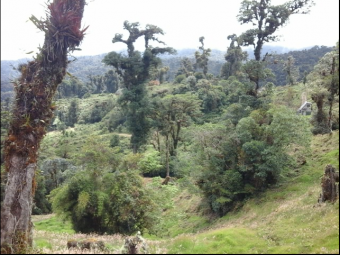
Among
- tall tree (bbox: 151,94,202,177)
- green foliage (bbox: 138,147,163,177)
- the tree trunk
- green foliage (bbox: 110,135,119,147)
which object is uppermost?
tall tree (bbox: 151,94,202,177)

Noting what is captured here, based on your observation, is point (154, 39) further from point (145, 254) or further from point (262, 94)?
point (145, 254)

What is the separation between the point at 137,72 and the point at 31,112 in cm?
3056

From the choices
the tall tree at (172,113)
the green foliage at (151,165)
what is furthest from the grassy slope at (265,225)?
the tall tree at (172,113)

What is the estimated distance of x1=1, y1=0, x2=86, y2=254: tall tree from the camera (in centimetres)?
828

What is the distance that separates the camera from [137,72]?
39.0 metres

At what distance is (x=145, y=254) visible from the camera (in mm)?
7758

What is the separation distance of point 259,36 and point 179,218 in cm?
1684

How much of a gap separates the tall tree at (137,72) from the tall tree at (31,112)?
2791 centimetres

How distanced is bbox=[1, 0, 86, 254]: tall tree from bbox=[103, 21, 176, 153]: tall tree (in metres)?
27.9

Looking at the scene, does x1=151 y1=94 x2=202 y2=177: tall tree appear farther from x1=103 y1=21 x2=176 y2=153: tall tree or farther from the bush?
the bush

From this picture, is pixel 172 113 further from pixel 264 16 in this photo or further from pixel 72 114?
pixel 72 114

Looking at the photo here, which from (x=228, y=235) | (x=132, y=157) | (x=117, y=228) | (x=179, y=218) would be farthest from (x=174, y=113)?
(x=228, y=235)

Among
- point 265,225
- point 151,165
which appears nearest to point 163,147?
point 151,165

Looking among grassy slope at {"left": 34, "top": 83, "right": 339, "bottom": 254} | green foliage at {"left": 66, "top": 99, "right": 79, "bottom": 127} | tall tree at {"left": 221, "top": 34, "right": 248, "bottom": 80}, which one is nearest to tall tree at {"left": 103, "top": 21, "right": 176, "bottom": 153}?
grassy slope at {"left": 34, "top": 83, "right": 339, "bottom": 254}
